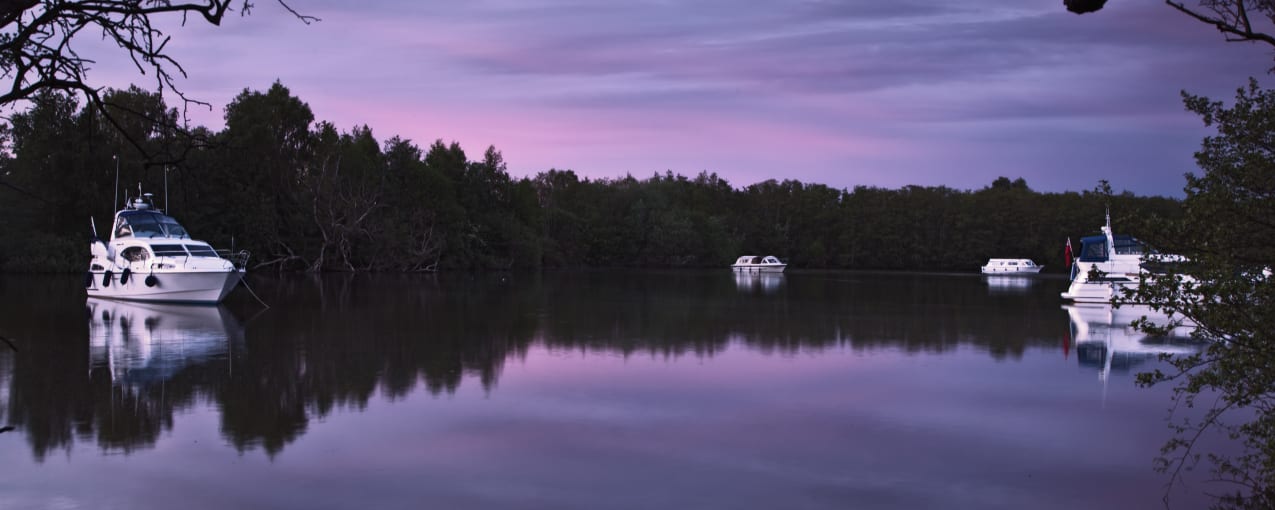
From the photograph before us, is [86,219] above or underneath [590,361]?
above

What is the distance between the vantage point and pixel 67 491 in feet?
25.4

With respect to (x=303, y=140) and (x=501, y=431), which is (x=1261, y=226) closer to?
(x=501, y=431)

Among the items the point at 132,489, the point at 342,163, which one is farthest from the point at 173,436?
the point at 342,163

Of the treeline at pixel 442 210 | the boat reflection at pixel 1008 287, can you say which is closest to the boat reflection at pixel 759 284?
the boat reflection at pixel 1008 287

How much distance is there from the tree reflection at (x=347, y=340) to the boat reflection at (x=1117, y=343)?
0.86 meters

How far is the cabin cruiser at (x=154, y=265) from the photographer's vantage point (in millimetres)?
26953

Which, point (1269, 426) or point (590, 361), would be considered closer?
point (1269, 426)

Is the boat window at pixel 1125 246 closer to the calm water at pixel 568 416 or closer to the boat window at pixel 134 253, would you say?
the calm water at pixel 568 416

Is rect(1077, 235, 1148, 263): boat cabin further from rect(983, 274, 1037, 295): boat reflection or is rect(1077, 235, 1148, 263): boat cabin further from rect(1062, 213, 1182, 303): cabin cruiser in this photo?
rect(983, 274, 1037, 295): boat reflection

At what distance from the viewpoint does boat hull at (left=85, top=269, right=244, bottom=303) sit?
2686cm

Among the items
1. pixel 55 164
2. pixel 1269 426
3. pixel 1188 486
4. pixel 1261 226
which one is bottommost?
pixel 1188 486

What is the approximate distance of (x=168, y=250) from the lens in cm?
2783

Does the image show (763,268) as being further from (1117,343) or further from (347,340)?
(347,340)

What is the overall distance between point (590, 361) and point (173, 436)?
7346 mm
